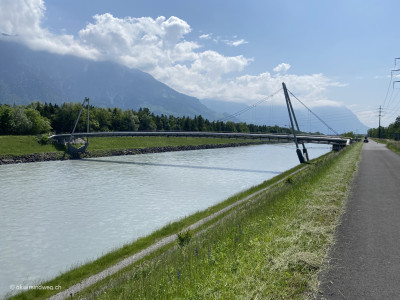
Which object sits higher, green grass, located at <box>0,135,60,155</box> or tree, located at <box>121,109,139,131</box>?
tree, located at <box>121,109,139,131</box>

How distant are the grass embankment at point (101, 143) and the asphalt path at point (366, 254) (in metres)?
73.5

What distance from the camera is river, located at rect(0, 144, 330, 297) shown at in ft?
49.2

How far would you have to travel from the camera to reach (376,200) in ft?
49.7

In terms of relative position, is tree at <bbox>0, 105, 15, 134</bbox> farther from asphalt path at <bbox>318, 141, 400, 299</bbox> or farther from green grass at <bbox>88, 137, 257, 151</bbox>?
asphalt path at <bbox>318, 141, 400, 299</bbox>

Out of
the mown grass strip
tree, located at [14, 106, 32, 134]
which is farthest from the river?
tree, located at [14, 106, 32, 134]

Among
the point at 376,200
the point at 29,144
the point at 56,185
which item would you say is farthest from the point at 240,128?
the point at 376,200

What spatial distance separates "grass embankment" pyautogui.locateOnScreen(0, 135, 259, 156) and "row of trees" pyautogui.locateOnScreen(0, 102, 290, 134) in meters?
9.50

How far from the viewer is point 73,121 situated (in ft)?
356

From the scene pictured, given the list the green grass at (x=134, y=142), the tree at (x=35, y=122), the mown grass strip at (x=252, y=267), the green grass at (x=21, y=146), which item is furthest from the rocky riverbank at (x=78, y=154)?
the mown grass strip at (x=252, y=267)

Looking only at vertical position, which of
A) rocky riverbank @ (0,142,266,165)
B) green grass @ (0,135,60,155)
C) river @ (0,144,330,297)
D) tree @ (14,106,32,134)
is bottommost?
river @ (0,144,330,297)

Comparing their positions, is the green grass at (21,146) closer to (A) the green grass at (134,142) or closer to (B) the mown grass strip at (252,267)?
(A) the green grass at (134,142)

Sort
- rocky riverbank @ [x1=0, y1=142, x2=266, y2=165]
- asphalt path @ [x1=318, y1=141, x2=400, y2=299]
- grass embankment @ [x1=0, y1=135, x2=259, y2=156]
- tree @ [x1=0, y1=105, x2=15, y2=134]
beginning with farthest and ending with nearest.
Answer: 1. tree @ [x1=0, y1=105, x2=15, y2=134]
2. grass embankment @ [x1=0, y1=135, x2=259, y2=156]
3. rocky riverbank @ [x1=0, y1=142, x2=266, y2=165]
4. asphalt path @ [x1=318, y1=141, x2=400, y2=299]

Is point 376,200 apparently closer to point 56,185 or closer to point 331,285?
point 331,285

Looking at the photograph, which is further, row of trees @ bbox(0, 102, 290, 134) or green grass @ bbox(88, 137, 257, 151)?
green grass @ bbox(88, 137, 257, 151)
